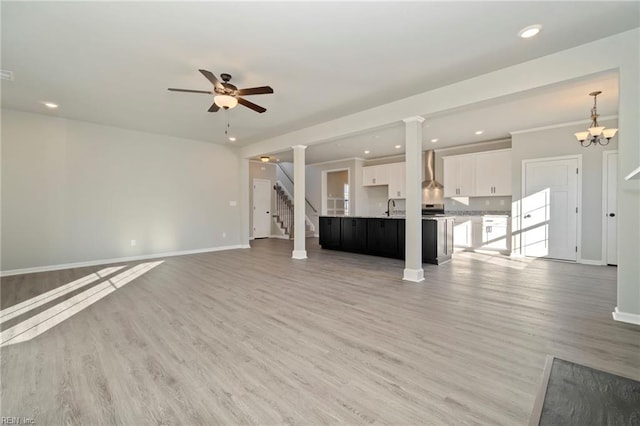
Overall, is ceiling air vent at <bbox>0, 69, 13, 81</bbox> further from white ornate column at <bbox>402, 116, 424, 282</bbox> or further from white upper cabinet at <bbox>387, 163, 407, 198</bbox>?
white upper cabinet at <bbox>387, 163, 407, 198</bbox>

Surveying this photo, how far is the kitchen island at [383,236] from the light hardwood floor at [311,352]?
5.41ft

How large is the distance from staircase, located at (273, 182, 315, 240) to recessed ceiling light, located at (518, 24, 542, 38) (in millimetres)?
8617

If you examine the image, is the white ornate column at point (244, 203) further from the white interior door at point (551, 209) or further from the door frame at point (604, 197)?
the door frame at point (604, 197)

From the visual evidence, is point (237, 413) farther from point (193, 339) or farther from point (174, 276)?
point (174, 276)

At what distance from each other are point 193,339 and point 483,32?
4.00 metres

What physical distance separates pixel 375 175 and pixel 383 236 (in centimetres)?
349

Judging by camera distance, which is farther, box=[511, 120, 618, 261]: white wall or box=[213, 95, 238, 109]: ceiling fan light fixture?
box=[511, 120, 618, 261]: white wall

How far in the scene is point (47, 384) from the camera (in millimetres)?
1820

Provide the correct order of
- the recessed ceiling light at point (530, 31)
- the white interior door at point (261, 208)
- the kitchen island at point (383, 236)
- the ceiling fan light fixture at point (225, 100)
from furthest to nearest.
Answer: the white interior door at point (261, 208) → the kitchen island at point (383, 236) → the ceiling fan light fixture at point (225, 100) → the recessed ceiling light at point (530, 31)

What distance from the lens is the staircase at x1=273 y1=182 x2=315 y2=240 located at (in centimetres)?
1055


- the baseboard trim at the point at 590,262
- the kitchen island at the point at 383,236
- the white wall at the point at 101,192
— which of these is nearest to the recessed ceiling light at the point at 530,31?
the kitchen island at the point at 383,236

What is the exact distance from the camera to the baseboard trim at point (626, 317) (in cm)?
271

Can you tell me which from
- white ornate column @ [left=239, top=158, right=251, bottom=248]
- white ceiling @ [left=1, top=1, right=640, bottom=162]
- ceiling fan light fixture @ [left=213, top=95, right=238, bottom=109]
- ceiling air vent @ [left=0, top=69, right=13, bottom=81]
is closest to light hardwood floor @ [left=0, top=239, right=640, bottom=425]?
ceiling fan light fixture @ [left=213, top=95, right=238, bottom=109]

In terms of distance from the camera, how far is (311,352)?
2.21m
